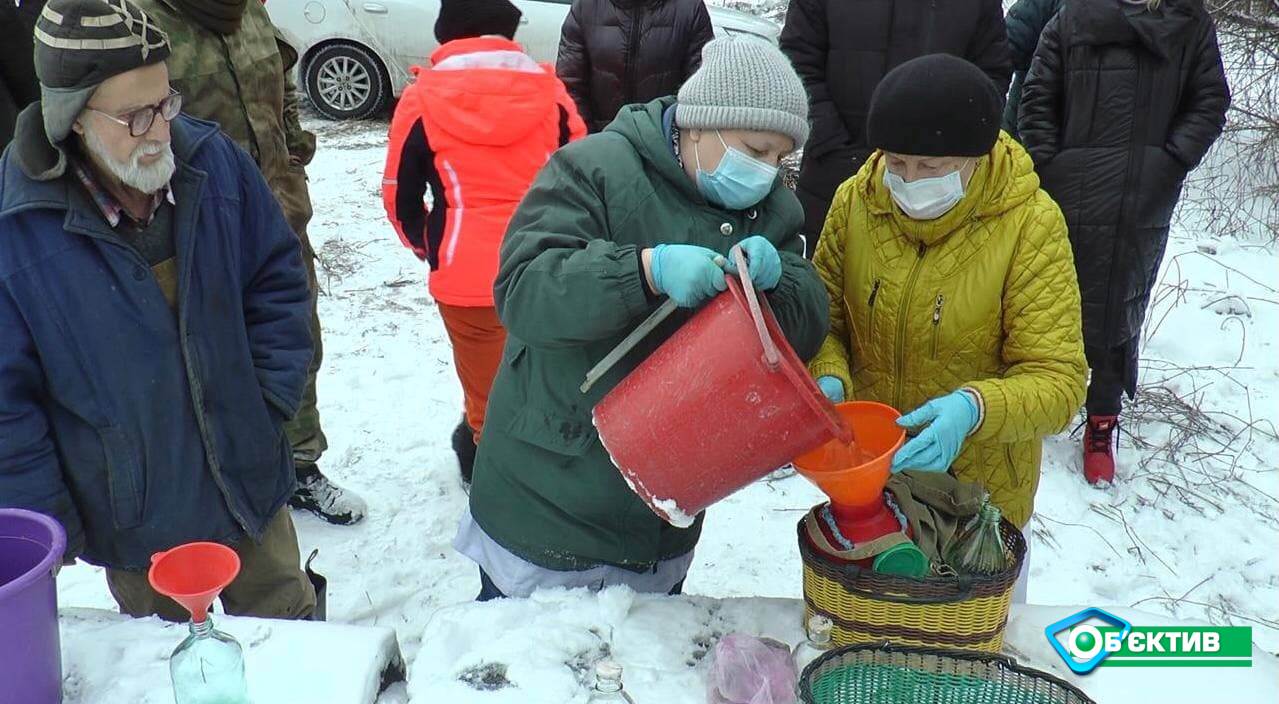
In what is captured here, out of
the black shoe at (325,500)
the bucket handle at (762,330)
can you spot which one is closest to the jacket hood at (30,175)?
the bucket handle at (762,330)

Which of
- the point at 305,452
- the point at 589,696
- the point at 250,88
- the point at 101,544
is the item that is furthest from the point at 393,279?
the point at 589,696

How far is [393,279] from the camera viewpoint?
19.1 feet

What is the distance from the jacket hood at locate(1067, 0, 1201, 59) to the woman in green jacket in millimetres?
2084

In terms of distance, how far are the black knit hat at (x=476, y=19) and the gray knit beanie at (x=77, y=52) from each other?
1335mm

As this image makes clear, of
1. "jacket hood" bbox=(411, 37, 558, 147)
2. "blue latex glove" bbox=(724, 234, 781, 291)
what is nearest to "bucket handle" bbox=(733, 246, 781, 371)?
"blue latex glove" bbox=(724, 234, 781, 291)

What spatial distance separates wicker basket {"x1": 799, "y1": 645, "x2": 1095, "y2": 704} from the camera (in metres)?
1.47

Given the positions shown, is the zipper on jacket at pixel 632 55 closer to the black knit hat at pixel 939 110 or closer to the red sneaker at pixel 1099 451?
the red sneaker at pixel 1099 451

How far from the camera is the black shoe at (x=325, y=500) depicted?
3508 millimetres

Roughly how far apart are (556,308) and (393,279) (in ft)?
14.5

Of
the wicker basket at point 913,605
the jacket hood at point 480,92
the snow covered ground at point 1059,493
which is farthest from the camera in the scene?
the snow covered ground at point 1059,493

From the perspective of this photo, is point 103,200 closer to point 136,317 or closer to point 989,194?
point 136,317

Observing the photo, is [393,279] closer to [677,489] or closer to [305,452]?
[305,452]

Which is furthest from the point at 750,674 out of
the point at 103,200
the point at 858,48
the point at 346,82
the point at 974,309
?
the point at 346,82

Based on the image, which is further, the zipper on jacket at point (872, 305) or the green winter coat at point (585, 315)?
the zipper on jacket at point (872, 305)
